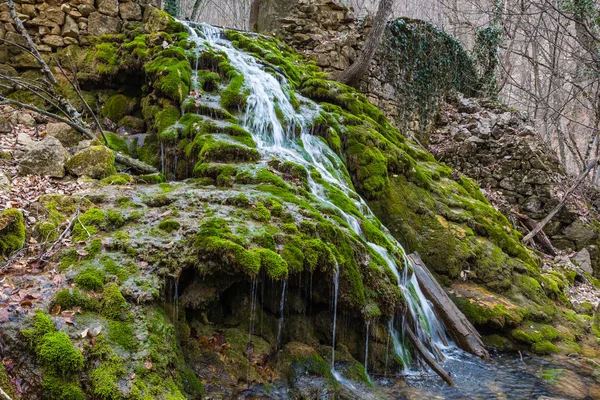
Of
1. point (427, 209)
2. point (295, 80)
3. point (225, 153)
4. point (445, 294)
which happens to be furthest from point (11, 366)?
point (295, 80)

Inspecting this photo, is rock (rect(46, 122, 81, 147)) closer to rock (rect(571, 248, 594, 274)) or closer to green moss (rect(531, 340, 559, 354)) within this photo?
green moss (rect(531, 340, 559, 354))

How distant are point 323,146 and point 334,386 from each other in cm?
452

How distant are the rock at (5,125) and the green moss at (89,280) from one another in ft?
14.9

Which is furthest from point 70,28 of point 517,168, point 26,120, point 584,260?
point 584,260

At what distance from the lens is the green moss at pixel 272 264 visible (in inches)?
149

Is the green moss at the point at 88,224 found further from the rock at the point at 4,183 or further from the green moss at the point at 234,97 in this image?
the green moss at the point at 234,97

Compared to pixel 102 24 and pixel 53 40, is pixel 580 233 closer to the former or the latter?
pixel 102 24

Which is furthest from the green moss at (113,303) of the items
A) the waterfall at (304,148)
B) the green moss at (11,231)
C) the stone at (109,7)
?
the stone at (109,7)

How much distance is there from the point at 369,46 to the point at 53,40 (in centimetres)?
753

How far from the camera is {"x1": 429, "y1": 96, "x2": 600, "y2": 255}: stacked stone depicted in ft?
35.7

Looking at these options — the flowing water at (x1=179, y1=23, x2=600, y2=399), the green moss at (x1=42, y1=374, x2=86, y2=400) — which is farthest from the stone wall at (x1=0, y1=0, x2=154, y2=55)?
the green moss at (x1=42, y1=374, x2=86, y2=400)

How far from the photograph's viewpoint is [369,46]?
1098 centimetres

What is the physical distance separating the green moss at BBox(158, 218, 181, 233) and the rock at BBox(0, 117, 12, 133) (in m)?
4.20

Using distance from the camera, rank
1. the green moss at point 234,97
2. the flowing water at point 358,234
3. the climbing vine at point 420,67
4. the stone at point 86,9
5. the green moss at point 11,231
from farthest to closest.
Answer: the climbing vine at point 420,67 < the stone at point 86,9 < the green moss at point 234,97 < the flowing water at point 358,234 < the green moss at point 11,231
